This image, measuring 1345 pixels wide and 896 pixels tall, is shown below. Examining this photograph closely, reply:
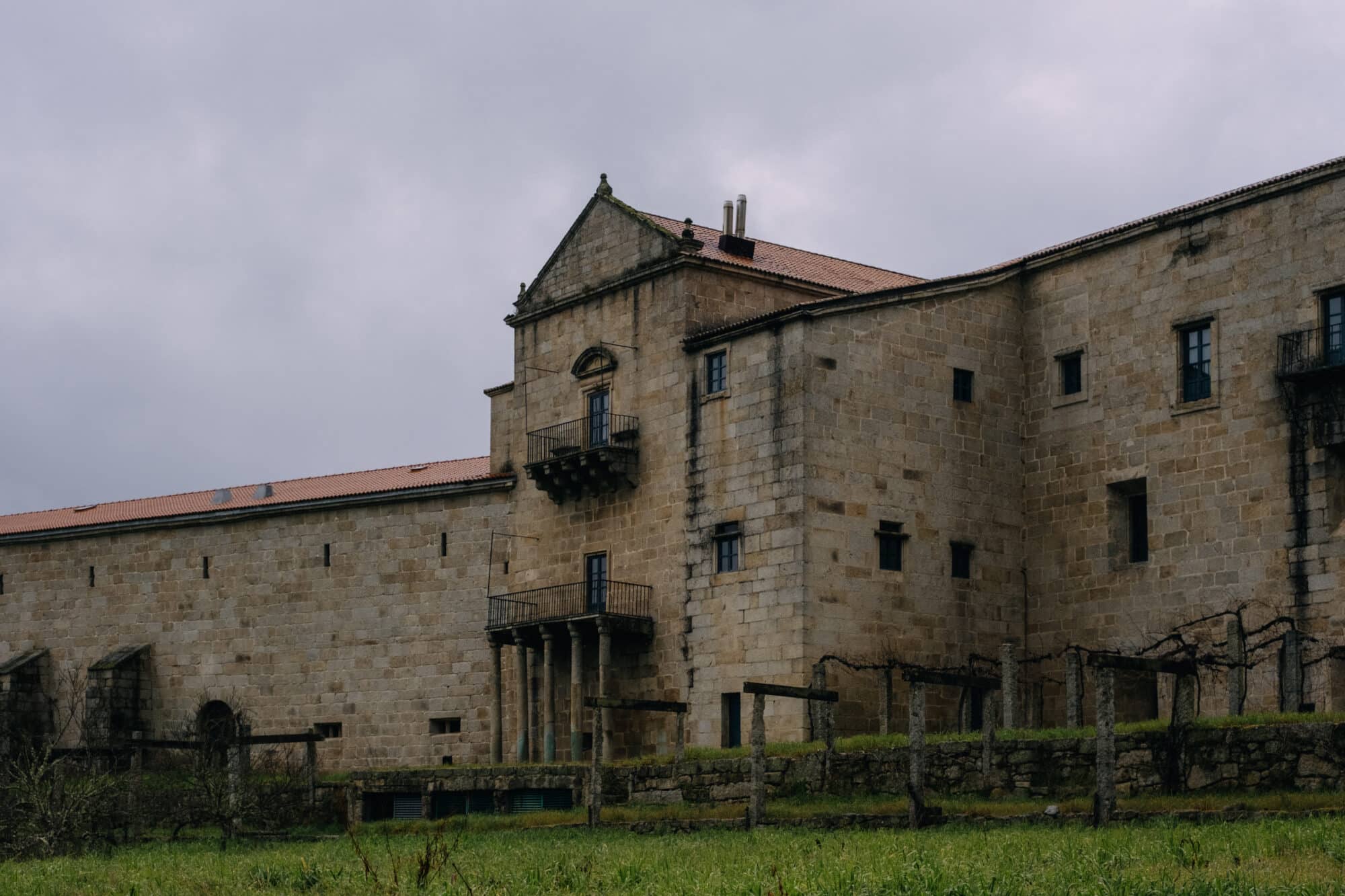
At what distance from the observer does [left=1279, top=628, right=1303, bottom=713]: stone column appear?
103 ft

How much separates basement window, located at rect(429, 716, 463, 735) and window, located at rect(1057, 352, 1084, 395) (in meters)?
16.2

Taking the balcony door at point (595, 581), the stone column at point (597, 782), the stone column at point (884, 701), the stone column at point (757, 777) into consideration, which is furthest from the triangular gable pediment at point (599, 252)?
the stone column at point (757, 777)

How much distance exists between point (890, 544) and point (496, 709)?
35.2 feet

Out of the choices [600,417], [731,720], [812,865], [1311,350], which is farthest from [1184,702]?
[600,417]

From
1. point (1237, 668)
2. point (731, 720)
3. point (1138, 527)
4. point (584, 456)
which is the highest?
point (584, 456)

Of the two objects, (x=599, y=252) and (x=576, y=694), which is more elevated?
(x=599, y=252)

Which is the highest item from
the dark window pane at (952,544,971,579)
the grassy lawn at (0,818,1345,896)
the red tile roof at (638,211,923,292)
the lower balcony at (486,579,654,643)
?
the red tile roof at (638,211,923,292)

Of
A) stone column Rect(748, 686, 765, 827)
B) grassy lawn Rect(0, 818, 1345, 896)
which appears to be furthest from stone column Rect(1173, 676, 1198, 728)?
stone column Rect(748, 686, 765, 827)

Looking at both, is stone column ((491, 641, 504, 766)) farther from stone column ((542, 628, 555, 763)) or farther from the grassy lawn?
the grassy lawn

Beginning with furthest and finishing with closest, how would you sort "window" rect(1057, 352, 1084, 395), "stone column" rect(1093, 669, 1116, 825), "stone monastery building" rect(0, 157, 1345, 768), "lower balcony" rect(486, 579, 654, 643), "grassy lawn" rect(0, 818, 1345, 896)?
"lower balcony" rect(486, 579, 654, 643) < "window" rect(1057, 352, 1084, 395) < "stone monastery building" rect(0, 157, 1345, 768) < "stone column" rect(1093, 669, 1116, 825) < "grassy lawn" rect(0, 818, 1345, 896)

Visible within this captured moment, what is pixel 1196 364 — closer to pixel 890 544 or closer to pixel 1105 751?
pixel 890 544

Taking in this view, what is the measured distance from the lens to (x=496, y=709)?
43.2 metres

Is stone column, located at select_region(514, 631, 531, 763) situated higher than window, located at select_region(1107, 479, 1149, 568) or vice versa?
window, located at select_region(1107, 479, 1149, 568)

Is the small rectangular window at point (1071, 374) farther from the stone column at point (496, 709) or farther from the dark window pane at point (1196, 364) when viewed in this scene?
the stone column at point (496, 709)
